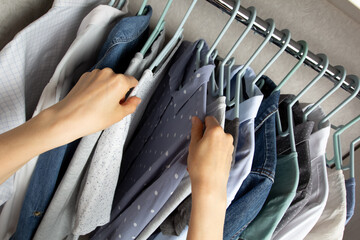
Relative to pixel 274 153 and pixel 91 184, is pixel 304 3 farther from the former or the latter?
pixel 91 184

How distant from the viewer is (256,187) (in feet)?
1.80

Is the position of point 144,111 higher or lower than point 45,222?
higher

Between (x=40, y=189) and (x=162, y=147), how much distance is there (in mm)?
253

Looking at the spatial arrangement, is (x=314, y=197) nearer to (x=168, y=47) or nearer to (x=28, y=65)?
(x=168, y=47)

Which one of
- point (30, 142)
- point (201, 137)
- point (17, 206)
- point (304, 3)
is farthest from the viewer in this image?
point (304, 3)

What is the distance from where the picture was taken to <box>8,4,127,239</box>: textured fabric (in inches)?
20.5

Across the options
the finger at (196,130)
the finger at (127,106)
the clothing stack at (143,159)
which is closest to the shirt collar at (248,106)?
the clothing stack at (143,159)

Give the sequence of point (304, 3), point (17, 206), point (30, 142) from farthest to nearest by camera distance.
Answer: point (304, 3)
point (17, 206)
point (30, 142)

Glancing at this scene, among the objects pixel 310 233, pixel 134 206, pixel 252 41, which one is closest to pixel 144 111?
pixel 134 206

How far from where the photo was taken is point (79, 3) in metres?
0.57

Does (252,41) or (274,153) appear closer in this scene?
(274,153)

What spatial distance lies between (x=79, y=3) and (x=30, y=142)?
0.32 meters

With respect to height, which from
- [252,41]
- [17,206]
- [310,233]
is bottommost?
[17,206]

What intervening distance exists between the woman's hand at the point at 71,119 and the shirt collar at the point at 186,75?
129mm
